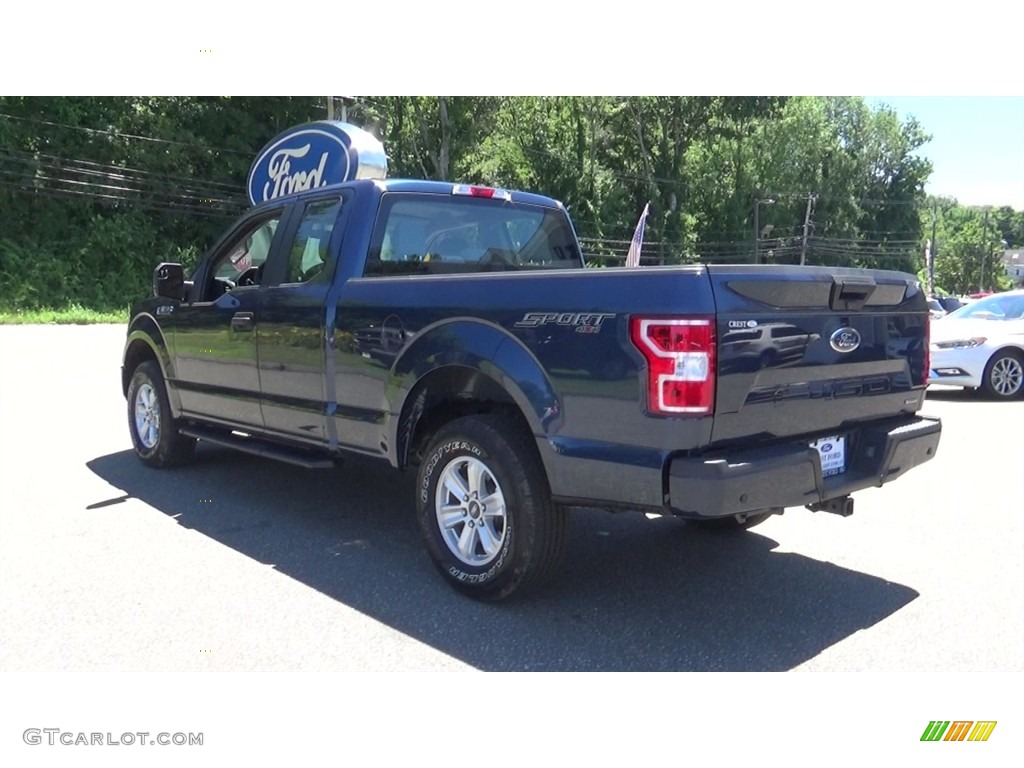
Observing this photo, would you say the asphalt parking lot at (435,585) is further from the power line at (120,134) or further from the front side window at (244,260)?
the power line at (120,134)

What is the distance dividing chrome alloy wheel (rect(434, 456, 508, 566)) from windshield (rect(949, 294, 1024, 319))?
10.5 meters

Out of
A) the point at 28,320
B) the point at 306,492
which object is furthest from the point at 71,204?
the point at 306,492

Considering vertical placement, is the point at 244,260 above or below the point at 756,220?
below

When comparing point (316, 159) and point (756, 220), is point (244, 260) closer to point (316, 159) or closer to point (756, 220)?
point (316, 159)

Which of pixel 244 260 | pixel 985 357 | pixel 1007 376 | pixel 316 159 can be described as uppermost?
pixel 316 159

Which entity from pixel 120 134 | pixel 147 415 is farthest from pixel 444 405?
pixel 120 134

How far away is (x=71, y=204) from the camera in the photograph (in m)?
35.6

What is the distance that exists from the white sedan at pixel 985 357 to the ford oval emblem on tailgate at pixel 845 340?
8.53 metres

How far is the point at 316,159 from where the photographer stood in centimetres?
1127

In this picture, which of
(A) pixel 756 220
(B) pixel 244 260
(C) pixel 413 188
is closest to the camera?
(C) pixel 413 188

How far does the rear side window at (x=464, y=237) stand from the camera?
4.77m

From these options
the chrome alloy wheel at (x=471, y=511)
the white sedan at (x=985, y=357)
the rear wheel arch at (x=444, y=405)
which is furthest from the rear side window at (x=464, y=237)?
the white sedan at (x=985, y=357)

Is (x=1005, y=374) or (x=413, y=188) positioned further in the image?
(x=1005, y=374)

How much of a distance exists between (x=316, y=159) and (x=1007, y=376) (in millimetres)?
9650
